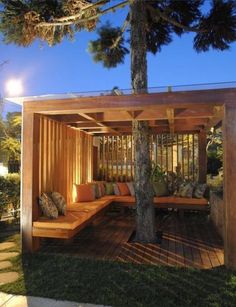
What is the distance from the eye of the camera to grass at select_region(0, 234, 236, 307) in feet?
9.82

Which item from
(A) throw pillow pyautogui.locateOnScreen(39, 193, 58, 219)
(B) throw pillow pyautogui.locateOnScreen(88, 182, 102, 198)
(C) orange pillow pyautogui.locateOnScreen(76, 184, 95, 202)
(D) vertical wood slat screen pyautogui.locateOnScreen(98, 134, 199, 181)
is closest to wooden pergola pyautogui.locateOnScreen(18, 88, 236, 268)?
(A) throw pillow pyautogui.locateOnScreen(39, 193, 58, 219)

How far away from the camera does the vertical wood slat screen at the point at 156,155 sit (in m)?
8.27

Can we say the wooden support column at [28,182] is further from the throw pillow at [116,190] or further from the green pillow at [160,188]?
the green pillow at [160,188]

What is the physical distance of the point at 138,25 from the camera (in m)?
5.16

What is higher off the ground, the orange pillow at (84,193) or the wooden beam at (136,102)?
the wooden beam at (136,102)

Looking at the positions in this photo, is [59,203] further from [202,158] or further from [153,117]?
[202,158]

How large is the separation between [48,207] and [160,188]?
362 cm

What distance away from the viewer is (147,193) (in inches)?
201

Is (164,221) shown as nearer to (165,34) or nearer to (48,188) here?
(48,188)

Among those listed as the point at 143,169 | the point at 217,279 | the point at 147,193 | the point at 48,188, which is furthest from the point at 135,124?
the point at 217,279

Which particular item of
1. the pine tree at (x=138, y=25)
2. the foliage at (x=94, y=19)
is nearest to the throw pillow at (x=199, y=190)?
the pine tree at (x=138, y=25)

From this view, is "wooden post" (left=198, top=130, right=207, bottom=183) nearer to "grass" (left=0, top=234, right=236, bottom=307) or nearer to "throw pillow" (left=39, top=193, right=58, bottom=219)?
"grass" (left=0, top=234, right=236, bottom=307)

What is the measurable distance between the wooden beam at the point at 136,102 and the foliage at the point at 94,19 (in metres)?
1.74

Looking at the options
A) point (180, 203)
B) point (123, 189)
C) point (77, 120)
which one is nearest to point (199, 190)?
A: point (180, 203)
